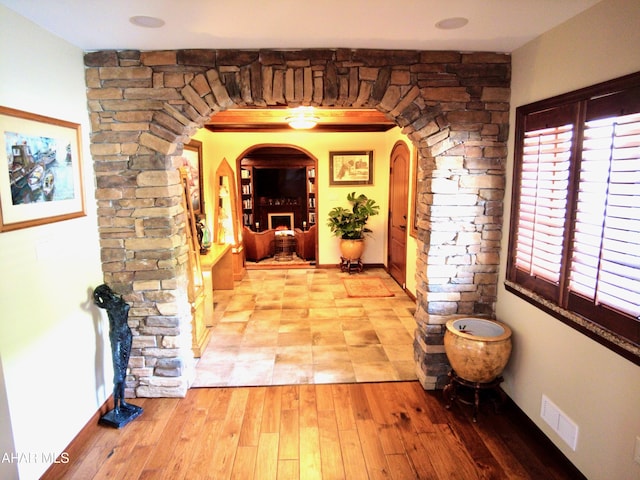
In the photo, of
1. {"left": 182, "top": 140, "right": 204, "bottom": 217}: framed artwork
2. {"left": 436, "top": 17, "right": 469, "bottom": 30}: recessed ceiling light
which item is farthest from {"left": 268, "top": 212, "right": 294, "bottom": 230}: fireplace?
{"left": 436, "top": 17, "right": 469, "bottom": 30}: recessed ceiling light

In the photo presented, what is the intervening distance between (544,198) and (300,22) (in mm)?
1745

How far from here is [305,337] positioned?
3957 millimetres

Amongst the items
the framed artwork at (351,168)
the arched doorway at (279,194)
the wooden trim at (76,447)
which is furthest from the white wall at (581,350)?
the arched doorway at (279,194)

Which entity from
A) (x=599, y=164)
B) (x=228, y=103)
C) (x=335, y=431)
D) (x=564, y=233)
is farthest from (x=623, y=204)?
(x=228, y=103)

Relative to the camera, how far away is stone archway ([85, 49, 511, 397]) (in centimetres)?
258

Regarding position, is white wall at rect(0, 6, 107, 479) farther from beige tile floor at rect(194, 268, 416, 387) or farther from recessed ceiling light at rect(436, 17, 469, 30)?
recessed ceiling light at rect(436, 17, 469, 30)

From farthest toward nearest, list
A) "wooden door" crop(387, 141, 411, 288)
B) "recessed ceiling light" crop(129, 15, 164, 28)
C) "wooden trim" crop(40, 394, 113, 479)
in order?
"wooden door" crop(387, 141, 411, 288) < "wooden trim" crop(40, 394, 113, 479) < "recessed ceiling light" crop(129, 15, 164, 28)

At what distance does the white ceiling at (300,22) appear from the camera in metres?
1.89

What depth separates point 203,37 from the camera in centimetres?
233

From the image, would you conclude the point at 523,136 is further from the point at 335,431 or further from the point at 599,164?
the point at 335,431

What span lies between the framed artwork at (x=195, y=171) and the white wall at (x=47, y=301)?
→ 2.23 m

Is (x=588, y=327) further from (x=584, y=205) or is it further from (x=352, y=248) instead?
(x=352, y=248)

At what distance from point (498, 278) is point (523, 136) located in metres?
1.02

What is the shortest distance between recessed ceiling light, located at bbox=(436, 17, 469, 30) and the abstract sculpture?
2610 mm
